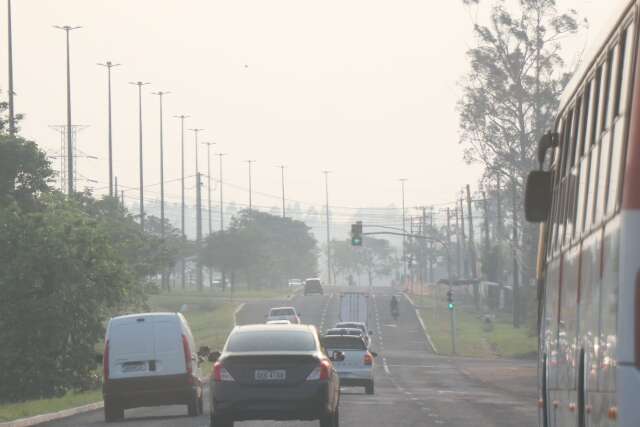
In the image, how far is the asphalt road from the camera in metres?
28.2

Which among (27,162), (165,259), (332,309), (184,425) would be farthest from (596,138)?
(332,309)

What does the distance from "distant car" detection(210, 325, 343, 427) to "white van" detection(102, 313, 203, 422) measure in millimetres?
6949

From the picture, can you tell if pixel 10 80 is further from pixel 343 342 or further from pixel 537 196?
pixel 537 196

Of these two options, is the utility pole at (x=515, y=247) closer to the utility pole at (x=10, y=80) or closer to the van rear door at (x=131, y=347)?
the utility pole at (x=10, y=80)

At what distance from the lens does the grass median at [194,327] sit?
31311 mm

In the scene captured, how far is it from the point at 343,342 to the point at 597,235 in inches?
1407

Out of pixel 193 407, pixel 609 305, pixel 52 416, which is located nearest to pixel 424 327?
pixel 52 416

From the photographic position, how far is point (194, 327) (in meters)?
98.2

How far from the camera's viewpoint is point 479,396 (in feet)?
139

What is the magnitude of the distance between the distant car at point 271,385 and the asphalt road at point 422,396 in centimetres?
429

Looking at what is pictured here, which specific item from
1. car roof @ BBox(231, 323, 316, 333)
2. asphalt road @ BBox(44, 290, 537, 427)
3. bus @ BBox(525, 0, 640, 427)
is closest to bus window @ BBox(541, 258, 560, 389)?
bus @ BBox(525, 0, 640, 427)

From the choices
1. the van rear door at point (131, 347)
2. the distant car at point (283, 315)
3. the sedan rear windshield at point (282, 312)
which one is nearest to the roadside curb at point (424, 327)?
the distant car at point (283, 315)

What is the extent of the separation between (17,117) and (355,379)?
21.3 metres

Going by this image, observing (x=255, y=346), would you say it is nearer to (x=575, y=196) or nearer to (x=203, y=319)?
(x=575, y=196)
